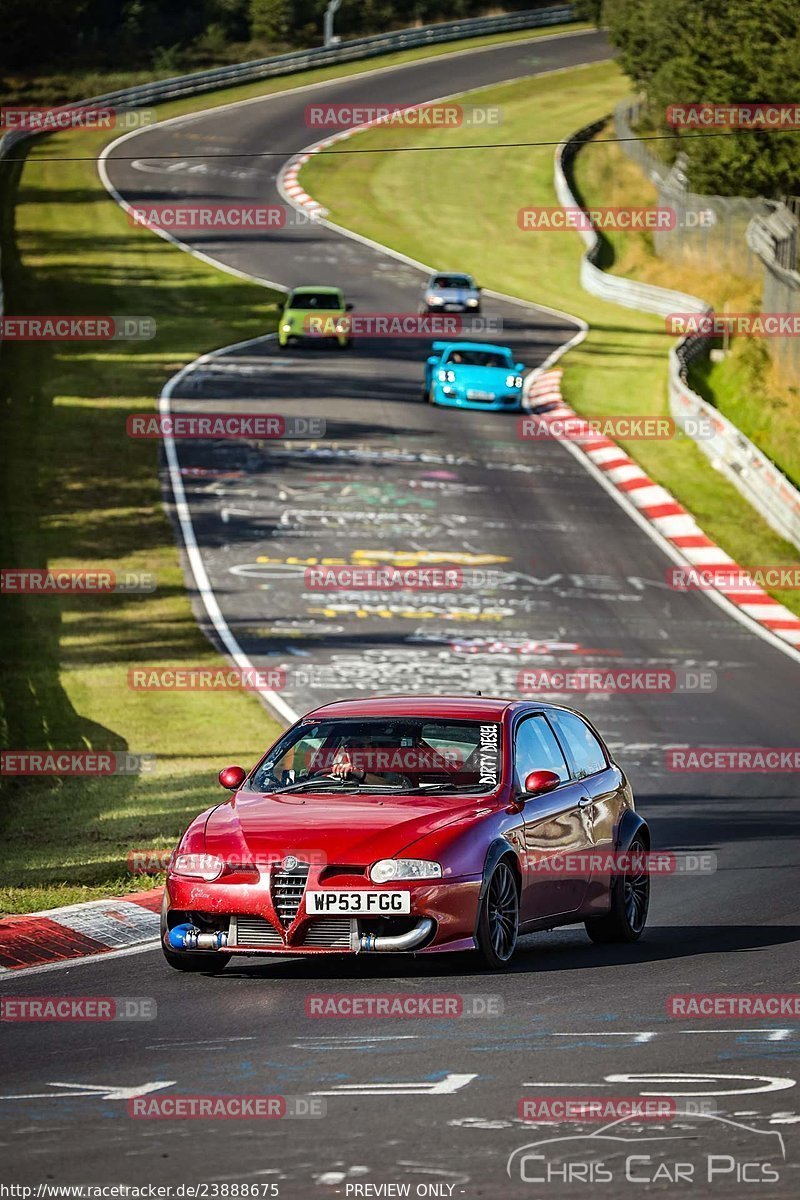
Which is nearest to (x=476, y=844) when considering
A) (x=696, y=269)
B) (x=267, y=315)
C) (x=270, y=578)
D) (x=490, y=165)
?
(x=270, y=578)

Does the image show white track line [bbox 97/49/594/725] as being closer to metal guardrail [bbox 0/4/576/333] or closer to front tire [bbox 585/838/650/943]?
metal guardrail [bbox 0/4/576/333]

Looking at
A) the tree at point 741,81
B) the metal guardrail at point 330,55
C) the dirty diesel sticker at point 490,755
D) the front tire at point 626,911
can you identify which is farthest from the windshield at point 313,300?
the metal guardrail at point 330,55

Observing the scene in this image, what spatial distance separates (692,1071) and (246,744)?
496 inches

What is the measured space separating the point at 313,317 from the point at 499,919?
37.0 metres

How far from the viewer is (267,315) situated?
51.2 m

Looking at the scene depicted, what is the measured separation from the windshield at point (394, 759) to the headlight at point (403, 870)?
98 centimetres

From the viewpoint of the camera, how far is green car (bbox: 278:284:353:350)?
46.2 m

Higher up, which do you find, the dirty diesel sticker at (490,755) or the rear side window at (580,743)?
the dirty diesel sticker at (490,755)

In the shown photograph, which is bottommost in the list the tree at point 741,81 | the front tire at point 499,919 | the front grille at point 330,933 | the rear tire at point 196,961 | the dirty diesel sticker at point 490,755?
the tree at point 741,81

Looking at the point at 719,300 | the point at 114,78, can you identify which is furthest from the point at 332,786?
the point at 114,78

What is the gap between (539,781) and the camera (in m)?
10.7

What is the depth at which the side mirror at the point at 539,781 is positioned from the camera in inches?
420

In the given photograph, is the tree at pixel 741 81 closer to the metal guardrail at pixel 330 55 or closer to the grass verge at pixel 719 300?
the grass verge at pixel 719 300

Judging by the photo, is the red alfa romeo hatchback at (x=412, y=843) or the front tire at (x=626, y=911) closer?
the red alfa romeo hatchback at (x=412, y=843)
